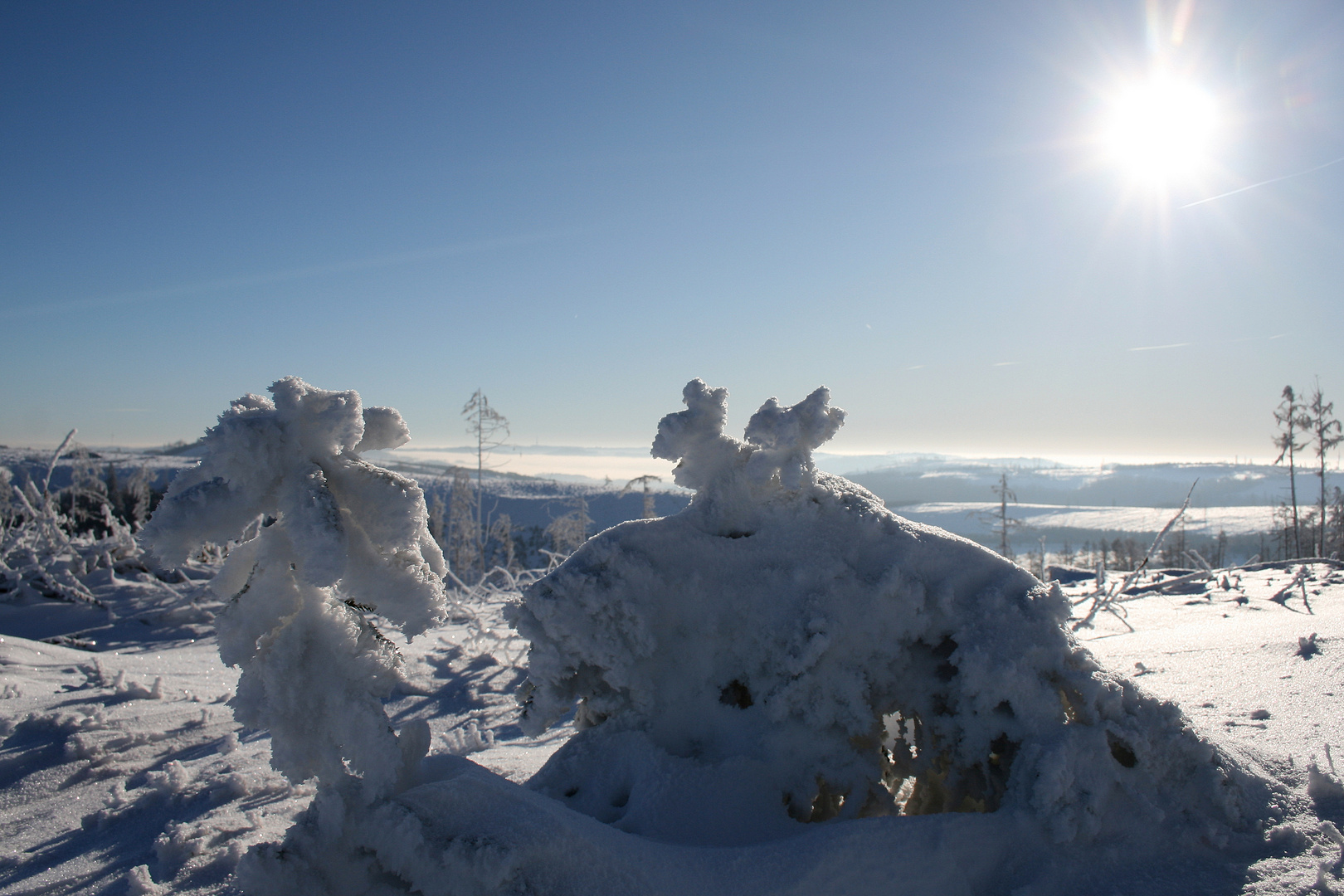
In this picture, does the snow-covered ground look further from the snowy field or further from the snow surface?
the snowy field

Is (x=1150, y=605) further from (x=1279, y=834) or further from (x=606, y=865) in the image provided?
(x=606, y=865)

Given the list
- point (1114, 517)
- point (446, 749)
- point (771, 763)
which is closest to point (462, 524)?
point (446, 749)

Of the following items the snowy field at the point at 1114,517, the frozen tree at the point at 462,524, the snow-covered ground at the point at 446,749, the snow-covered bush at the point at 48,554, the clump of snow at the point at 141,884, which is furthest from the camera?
the snowy field at the point at 1114,517

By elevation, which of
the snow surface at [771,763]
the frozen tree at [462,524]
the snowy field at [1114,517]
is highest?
the snow surface at [771,763]

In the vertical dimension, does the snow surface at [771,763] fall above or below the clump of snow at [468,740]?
above

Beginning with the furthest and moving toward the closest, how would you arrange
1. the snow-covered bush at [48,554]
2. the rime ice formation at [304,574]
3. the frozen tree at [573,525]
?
1. the frozen tree at [573,525]
2. the snow-covered bush at [48,554]
3. the rime ice formation at [304,574]

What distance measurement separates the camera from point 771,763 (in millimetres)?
2322

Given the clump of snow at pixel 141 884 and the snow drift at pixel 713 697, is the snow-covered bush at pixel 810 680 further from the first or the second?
the clump of snow at pixel 141 884

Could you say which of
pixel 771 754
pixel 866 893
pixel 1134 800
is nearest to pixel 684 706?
pixel 771 754

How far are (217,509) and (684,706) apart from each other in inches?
67.0

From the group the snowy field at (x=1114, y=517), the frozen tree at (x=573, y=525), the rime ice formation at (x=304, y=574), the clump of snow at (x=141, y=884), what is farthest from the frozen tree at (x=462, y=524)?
the snowy field at (x=1114, y=517)

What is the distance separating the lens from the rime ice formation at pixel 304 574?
1.85 metres

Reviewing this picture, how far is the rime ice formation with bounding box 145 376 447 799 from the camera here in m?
1.85

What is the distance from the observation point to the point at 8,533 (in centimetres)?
990
